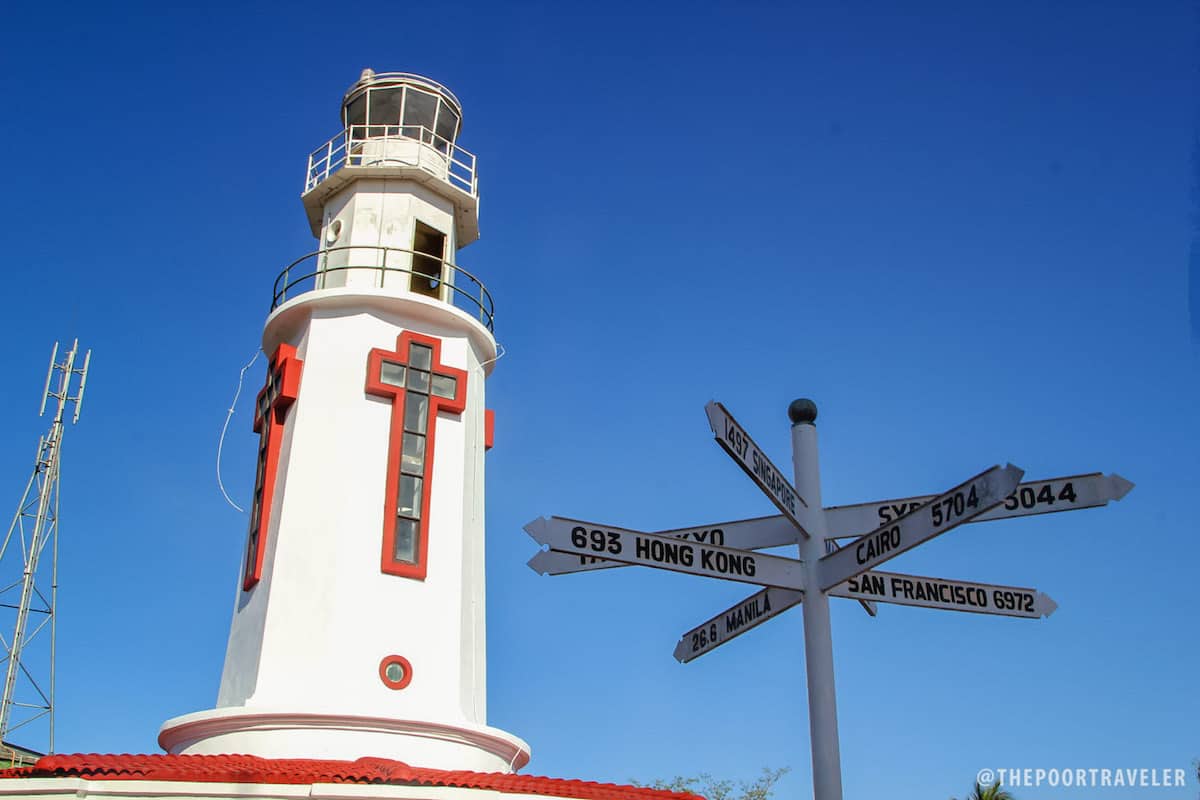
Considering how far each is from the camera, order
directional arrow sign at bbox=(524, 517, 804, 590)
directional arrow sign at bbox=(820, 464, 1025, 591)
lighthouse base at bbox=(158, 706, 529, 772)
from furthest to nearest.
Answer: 1. lighthouse base at bbox=(158, 706, 529, 772)
2. directional arrow sign at bbox=(524, 517, 804, 590)
3. directional arrow sign at bbox=(820, 464, 1025, 591)

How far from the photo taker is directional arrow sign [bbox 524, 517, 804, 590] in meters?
7.51

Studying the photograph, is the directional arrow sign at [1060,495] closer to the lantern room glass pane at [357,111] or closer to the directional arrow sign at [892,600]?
the directional arrow sign at [892,600]

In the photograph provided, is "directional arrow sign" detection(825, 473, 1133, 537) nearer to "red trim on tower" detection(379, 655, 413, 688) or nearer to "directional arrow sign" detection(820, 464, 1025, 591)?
"directional arrow sign" detection(820, 464, 1025, 591)

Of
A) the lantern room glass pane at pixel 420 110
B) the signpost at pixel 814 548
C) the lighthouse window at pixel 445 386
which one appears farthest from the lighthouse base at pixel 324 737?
the lantern room glass pane at pixel 420 110

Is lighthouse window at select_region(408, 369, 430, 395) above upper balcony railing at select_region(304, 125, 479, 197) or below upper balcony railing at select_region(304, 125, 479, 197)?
below

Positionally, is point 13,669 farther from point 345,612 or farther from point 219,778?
point 219,778

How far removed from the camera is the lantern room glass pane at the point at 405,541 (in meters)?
13.9

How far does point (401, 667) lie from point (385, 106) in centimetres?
917

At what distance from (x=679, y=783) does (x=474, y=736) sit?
19.3 metres

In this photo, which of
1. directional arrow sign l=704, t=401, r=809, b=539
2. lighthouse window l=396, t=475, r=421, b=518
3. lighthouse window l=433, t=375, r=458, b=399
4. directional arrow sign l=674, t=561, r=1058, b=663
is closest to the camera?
directional arrow sign l=704, t=401, r=809, b=539

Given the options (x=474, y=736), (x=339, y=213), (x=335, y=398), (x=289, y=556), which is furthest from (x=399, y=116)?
(x=474, y=736)

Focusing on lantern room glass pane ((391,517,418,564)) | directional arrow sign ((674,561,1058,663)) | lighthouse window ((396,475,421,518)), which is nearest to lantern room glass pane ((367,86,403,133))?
lighthouse window ((396,475,421,518))

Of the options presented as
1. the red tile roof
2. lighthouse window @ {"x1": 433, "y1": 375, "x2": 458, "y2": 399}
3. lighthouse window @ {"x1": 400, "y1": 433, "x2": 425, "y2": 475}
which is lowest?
the red tile roof

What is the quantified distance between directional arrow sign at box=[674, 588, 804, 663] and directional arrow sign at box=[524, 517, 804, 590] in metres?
0.17
